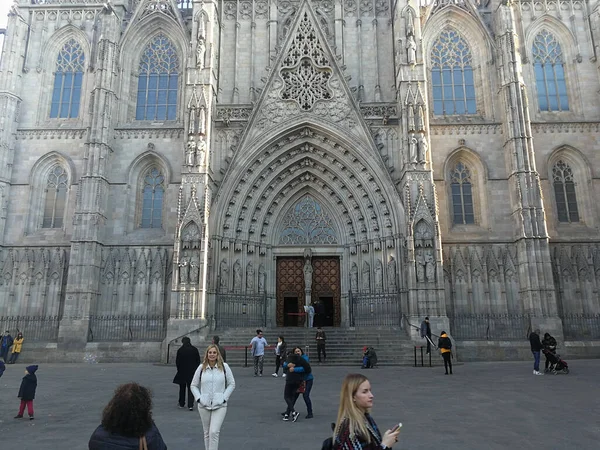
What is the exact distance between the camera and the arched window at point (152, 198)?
24906 millimetres

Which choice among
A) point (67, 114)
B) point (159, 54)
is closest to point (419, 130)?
point (159, 54)

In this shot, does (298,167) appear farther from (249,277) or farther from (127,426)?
(127,426)

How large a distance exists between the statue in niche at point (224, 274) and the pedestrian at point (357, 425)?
20.2m

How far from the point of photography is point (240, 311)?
74.5 ft

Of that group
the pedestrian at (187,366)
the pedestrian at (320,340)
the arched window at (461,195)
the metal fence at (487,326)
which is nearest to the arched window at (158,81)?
the pedestrian at (320,340)

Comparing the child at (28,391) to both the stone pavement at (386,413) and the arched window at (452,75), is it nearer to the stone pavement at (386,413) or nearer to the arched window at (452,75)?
the stone pavement at (386,413)

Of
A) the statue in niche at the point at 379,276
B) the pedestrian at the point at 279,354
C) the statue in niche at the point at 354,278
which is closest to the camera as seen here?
the pedestrian at the point at 279,354

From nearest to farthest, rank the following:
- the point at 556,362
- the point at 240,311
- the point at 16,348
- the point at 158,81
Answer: the point at 556,362, the point at 16,348, the point at 240,311, the point at 158,81

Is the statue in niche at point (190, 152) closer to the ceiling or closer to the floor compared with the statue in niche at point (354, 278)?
closer to the ceiling

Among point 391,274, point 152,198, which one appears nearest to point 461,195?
point 391,274

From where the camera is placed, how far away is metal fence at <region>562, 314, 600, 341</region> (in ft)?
73.5

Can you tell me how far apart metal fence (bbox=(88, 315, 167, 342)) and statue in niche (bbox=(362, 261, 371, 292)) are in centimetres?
1008

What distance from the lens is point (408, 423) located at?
785cm

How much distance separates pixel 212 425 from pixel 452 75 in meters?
25.6
